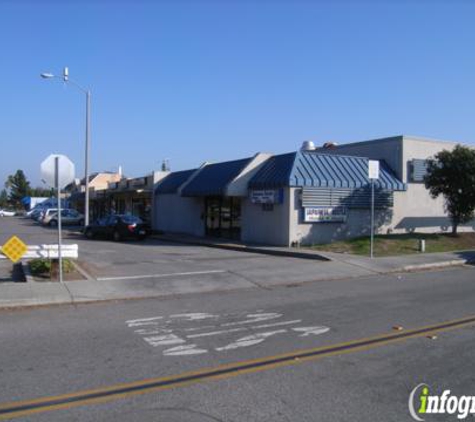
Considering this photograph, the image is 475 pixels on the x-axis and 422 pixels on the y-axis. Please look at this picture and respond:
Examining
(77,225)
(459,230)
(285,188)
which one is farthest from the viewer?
(77,225)

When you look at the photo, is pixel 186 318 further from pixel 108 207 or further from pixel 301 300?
pixel 108 207

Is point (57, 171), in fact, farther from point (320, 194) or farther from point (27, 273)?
point (320, 194)

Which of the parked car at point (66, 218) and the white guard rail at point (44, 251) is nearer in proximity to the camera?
the white guard rail at point (44, 251)

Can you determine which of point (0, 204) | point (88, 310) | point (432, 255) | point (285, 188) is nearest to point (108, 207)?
point (285, 188)

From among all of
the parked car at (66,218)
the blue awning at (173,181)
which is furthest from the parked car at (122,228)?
the parked car at (66,218)

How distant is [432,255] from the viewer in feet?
63.1

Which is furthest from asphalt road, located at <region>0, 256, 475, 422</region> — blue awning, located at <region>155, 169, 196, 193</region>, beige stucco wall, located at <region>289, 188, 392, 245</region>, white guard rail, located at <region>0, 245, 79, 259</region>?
blue awning, located at <region>155, 169, 196, 193</region>

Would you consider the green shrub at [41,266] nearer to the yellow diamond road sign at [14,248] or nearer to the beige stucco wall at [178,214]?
the yellow diamond road sign at [14,248]

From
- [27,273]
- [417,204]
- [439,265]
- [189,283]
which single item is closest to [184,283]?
[189,283]

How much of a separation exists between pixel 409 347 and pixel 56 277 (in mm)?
8756

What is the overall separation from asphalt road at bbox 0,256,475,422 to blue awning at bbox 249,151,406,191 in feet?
38.9

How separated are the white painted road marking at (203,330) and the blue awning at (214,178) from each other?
16.3 meters

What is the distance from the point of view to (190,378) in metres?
5.75

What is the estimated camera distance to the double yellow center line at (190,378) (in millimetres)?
4969
